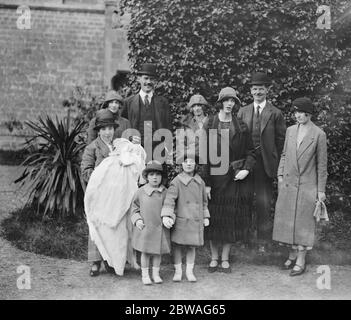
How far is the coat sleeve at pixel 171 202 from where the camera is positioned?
16.8 ft

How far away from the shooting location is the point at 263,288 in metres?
5.11

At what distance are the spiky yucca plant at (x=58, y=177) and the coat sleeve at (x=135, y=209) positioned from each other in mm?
2259

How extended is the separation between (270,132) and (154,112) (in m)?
1.34

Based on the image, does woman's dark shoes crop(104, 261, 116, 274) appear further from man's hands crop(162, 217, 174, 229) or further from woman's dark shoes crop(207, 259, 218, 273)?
woman's dark shoes crop(207, 259, 218, 273)

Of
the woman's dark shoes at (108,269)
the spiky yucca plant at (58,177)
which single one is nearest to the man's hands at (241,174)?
the woman's dark shoes at (108,269)

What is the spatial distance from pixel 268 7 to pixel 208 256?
344cm

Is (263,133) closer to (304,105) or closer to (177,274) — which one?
(304,105)

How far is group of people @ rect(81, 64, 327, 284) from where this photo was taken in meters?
5.23

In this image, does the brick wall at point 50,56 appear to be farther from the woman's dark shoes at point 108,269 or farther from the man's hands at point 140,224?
the man's hands at point 140,224

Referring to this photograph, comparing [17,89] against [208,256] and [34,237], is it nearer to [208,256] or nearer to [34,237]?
[34,237]

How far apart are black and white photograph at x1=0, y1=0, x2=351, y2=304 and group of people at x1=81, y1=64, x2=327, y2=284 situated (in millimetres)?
13

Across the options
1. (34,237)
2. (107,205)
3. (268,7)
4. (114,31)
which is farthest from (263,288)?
(114,31)

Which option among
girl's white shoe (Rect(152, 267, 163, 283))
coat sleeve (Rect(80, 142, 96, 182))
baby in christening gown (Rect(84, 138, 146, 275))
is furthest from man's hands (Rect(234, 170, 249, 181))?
coat sleeve (Rect(80, 142, 96, 182))

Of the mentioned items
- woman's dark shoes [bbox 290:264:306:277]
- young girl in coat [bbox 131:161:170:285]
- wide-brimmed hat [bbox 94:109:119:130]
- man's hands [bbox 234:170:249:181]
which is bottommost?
woman's dark shoes [bbox 290:264:306:277]
